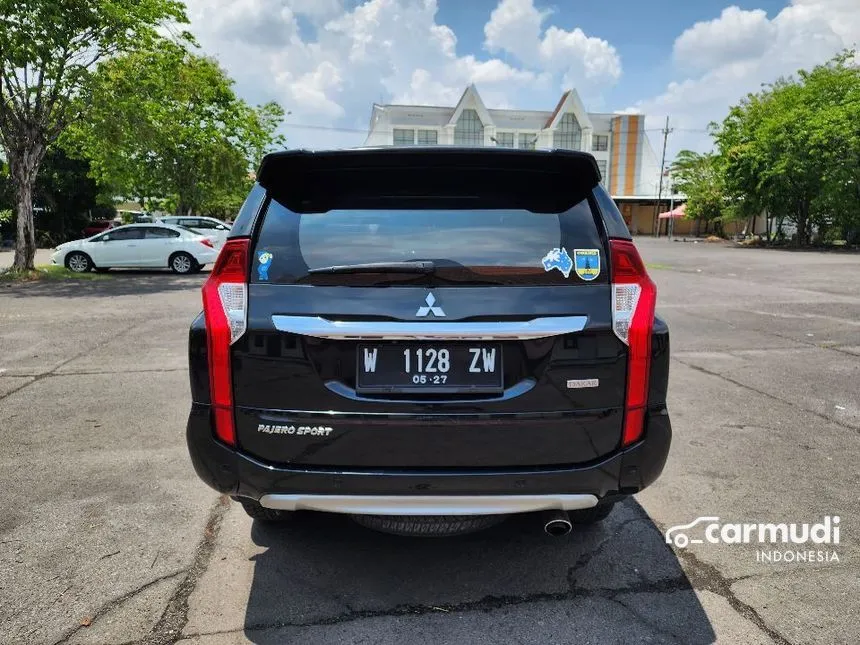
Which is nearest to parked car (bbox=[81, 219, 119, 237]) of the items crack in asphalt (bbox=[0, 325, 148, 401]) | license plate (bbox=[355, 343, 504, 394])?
crack in asphalt (bbox=[0, 325, 148, 401])

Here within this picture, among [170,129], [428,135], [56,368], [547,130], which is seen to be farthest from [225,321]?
[547,130]

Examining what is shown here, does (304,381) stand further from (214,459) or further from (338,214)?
(338,214)

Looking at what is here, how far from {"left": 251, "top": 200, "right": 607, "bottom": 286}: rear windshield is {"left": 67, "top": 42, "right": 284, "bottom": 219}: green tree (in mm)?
15318

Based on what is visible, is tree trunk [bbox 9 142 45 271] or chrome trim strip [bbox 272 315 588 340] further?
tree trunk [bbox 9 142 45 271]

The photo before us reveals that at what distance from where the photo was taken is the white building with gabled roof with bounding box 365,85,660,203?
72875 millimetres

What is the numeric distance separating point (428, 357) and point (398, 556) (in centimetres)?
123

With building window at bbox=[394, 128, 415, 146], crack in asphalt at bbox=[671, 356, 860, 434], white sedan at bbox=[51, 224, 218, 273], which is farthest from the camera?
building window at bbox=[394, 128, 415, 146]

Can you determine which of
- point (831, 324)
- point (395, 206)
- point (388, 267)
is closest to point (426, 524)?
point (388, 267)

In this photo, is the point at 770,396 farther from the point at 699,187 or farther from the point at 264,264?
the point at 699,187

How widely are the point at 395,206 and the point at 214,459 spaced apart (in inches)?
49.7

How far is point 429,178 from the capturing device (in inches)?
102

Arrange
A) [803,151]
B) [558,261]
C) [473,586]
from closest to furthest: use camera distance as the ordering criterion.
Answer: [558,261]
[473,586]
[803,151]

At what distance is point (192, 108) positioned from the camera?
27438mm

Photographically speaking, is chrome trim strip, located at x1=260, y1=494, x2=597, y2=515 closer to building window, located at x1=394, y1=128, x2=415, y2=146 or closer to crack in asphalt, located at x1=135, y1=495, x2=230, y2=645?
crack in asphalt, located at x1=135, y1=495, x2=230, y2=645
